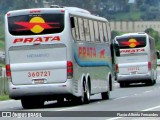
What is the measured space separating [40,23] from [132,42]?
2187cm

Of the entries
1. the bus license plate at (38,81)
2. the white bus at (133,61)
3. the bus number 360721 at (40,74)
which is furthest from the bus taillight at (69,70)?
the white bus at (133,61)

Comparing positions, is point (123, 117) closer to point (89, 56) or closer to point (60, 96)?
point (60, 96)

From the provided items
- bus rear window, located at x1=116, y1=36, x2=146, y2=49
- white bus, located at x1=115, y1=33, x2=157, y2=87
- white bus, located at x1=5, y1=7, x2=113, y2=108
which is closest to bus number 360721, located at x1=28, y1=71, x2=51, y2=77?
white bus, located at x1=5, y1=7, x2=113, y2=108

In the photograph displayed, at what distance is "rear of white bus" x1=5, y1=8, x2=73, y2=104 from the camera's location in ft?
97.4

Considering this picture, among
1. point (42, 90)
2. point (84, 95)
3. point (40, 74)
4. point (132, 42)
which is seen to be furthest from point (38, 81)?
point (132, 42)

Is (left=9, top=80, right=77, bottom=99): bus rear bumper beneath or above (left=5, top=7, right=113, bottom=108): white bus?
beneath

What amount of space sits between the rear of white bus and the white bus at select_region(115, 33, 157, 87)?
69.5ft

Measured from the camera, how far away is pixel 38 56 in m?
29.8

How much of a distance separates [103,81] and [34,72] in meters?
5.86

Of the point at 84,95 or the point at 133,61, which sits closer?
the point at 84,95

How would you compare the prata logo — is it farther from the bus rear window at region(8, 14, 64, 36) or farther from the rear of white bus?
the bus rear window at region(8, 14, 64, 36)

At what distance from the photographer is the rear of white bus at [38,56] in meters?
29.7

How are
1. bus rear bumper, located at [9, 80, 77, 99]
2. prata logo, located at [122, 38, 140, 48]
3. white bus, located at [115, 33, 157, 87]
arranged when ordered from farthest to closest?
prata logo, located at [122, 38, 140, 48], white bus, located at [115, 33, 157, 87], bus rear bumper, located at [9, 80, 77, 99]

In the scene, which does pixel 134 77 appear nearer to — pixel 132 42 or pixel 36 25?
pixel 132 42
